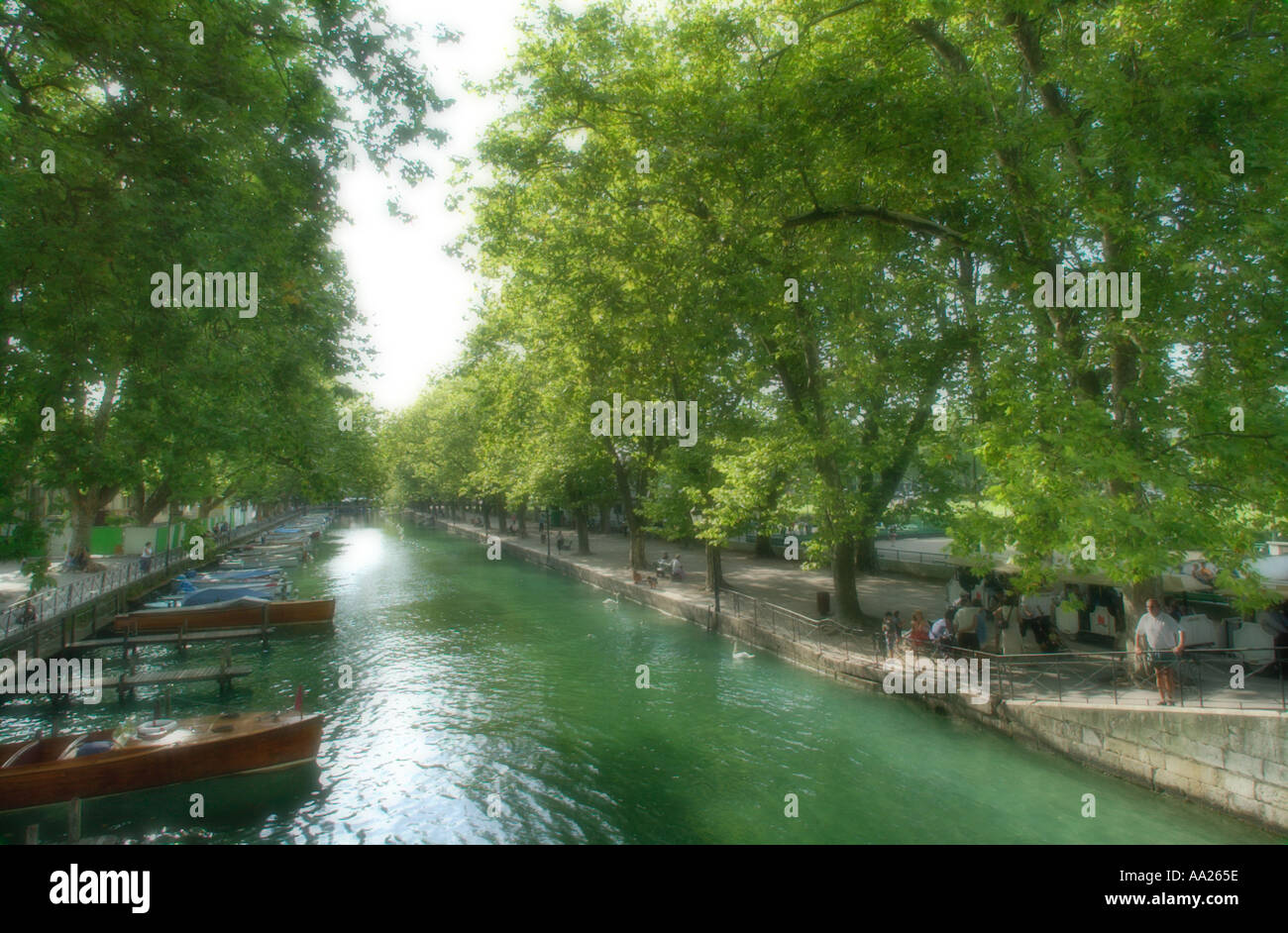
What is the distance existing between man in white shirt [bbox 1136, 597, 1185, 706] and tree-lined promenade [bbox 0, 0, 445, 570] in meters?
14.3

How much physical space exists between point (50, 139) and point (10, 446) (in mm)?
3918

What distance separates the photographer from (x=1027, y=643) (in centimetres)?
1623

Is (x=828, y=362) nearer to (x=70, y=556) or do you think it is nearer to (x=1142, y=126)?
(x=1142, y=126)

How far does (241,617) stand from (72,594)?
5.22 metres

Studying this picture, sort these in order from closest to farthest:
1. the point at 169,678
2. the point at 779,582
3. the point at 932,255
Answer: the point at 169,678 → the point at 932,255 → the point at 779,582

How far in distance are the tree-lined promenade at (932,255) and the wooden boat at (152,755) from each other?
469 inches

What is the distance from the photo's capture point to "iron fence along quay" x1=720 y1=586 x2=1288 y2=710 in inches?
430

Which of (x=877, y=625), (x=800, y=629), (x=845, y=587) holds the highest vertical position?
(x=845, y=587)

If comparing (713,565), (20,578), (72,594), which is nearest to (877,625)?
(713,565)

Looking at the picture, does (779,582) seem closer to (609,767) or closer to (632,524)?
(632,524)

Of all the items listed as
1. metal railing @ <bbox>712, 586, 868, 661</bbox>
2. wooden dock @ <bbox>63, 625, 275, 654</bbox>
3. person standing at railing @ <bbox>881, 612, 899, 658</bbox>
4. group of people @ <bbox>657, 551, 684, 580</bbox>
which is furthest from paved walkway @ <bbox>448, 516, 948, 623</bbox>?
wooden dock @ <bbox>63, 625, 275, 654</bbox>

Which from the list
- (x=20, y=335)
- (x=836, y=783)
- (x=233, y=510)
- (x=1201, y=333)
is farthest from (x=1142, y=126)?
(x=233, y=510)

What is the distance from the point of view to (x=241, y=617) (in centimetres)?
2489

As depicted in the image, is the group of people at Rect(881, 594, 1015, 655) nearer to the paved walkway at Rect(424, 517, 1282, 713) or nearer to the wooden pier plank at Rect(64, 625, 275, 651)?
the paved walkway at Rect(424, 517, 1282, 713)
